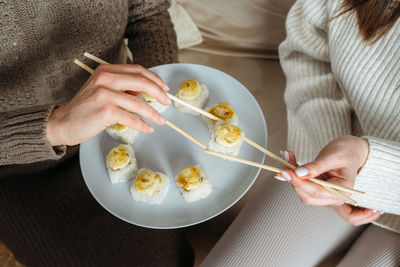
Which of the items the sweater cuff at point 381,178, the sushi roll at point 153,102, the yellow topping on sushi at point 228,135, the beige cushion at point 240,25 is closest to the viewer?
the sweater cuff at point 381,178

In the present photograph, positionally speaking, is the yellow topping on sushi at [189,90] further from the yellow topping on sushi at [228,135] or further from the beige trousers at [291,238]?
the beige trousers at [291,238]

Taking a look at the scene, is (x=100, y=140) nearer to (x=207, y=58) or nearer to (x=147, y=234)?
(x=147, y=234)

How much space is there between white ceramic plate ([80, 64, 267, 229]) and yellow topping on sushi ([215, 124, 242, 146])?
0.25 feet

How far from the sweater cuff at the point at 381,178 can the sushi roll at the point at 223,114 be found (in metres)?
0.34

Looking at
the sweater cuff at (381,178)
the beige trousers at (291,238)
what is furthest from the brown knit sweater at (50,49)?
the sweater cuff at (381,178)

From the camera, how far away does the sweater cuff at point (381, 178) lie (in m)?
0.75

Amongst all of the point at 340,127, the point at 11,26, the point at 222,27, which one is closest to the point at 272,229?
the point at 340,127

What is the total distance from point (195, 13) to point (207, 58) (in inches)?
8.1

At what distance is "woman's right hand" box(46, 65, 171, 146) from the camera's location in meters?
0.69

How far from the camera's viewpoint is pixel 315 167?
0.67 meters

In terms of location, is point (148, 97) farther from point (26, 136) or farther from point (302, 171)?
point (302, 171)

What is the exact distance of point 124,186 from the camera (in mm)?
902

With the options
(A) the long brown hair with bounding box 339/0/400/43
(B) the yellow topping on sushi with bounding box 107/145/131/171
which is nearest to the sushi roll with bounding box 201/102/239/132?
(B) the yellow topping on sushi with bounding box 107/145/131/171

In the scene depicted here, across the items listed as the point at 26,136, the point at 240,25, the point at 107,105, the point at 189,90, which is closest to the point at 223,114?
the point at 189,90
